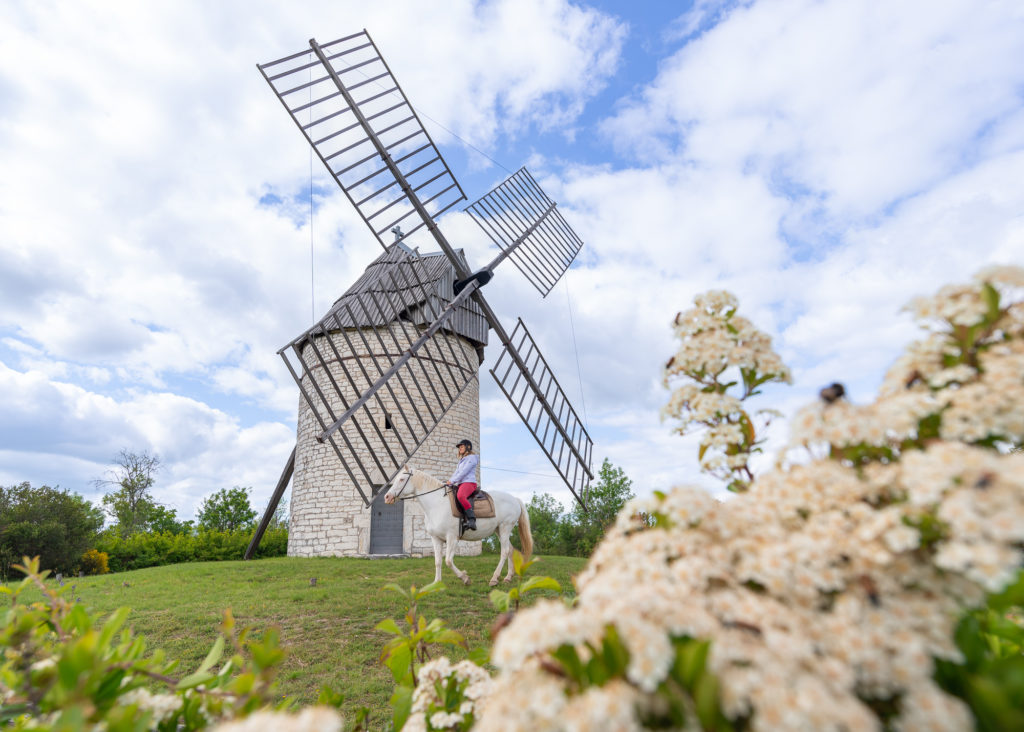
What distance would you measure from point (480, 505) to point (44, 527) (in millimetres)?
13583

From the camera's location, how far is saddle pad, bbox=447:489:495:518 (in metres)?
8.75

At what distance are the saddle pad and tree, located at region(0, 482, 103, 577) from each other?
12.6m

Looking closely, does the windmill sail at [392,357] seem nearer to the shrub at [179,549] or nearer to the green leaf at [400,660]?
the shrub at [179,549]

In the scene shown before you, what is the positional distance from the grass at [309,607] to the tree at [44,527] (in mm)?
4694

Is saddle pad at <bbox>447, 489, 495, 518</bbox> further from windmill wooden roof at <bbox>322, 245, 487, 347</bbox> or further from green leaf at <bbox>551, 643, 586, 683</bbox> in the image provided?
green leaf at <bbox>551, 643, 586, 683</bbox>

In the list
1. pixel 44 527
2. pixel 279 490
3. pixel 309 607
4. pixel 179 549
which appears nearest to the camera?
pixel 309 607

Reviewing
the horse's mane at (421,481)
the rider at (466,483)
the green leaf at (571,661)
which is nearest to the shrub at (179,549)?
the horse's mane at (421,481)

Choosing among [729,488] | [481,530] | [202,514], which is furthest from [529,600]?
[202,514]

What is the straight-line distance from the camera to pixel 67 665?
905 mm

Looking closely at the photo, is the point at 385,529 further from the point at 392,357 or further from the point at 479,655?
→ the point at 479,655

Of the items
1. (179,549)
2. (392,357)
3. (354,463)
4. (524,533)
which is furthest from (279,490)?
(524,533)

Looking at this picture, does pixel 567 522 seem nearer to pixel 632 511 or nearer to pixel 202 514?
pixel 202 514

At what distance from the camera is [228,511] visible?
24.8 meters

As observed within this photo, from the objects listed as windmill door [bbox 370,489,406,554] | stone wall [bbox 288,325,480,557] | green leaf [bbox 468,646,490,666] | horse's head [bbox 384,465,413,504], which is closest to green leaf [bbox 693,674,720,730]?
green leaf [bbox 468,646,490,666]
